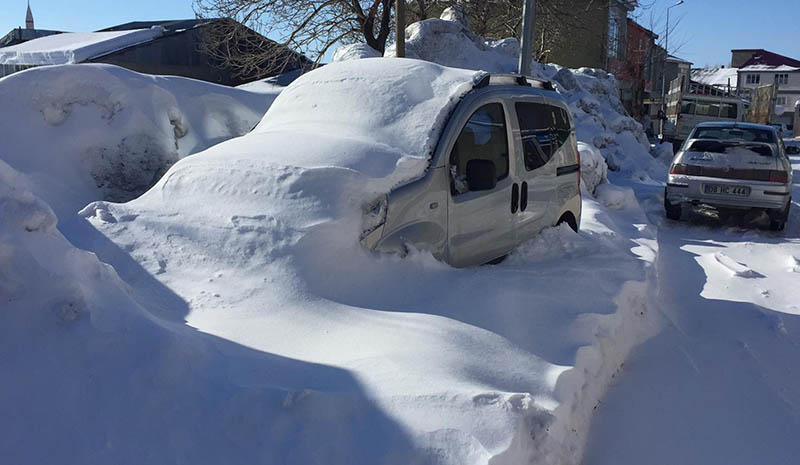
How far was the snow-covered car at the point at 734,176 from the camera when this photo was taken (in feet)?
34.4

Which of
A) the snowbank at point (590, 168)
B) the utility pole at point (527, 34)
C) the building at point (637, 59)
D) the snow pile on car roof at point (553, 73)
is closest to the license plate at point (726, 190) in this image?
the snowbank at point (590, 168)

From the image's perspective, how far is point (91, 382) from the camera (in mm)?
2652

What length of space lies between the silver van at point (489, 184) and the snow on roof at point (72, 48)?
1856 cm

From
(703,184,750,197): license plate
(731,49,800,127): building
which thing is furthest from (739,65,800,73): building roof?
(703,184,750,197): license plate

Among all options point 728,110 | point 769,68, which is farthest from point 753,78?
point 728,110

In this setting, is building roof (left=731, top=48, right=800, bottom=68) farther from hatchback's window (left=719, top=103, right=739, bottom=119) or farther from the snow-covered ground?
the snow-covered ground

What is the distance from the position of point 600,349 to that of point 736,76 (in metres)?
85.6

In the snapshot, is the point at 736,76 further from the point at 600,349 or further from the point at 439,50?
the point at 600,349

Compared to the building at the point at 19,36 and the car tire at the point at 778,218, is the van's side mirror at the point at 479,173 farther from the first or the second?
the building at the point at 19,36

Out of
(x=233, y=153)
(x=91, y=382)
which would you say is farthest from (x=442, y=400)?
(x=233, y=153)

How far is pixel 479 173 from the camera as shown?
4.93m

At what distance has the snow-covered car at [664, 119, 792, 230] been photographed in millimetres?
10492

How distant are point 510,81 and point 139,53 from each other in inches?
805

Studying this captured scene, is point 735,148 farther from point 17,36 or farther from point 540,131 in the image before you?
point 17,36
